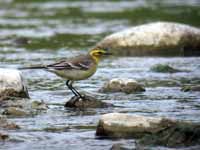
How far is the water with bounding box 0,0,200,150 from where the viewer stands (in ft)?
34.2

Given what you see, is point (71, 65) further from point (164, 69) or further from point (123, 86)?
point (164, 69)

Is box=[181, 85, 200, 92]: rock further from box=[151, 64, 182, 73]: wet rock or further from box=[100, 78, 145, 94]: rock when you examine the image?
box=[151, 64, 182, 73]: wet rock

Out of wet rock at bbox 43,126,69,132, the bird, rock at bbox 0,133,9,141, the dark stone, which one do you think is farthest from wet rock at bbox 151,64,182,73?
rock at bbox 0,133,9,141

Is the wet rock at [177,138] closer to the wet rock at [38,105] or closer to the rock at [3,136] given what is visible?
the rock at [3,136]

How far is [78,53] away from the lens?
1811cm

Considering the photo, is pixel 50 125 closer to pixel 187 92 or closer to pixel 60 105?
pixel 60 105

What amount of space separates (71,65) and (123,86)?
4.30 feet

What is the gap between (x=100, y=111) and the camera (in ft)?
38.4

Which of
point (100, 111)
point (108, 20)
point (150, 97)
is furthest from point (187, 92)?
point (108, 20)

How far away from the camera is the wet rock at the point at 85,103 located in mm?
11984

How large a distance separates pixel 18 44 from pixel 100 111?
27.3ft

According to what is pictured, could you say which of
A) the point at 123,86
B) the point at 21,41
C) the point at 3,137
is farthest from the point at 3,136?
the point at 21,41

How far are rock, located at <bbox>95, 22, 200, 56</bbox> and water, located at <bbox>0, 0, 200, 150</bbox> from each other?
0.67 metres

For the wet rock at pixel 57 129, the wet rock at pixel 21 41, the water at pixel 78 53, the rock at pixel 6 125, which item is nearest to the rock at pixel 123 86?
the water at pixel 78 53
